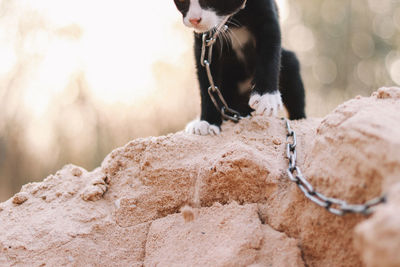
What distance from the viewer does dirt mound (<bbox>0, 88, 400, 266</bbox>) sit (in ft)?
3.95

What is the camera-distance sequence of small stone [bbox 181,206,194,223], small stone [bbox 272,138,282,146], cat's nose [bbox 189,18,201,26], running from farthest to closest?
1. cat's nose [bbox 189,18,201,26]
2. small stone [bbox 272,138,282,146]
3. small stone [bbox 181,206,194,223]

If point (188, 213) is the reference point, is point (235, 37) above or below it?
above

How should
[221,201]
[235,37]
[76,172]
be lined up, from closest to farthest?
[221,201], [76,172], [235,37]

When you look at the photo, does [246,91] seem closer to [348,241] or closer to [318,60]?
[348,241]

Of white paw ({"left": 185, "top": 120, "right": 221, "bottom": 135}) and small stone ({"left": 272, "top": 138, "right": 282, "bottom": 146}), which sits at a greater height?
small stone ({"left": 272, "top": 138, "right": 282, "bottom": 146})

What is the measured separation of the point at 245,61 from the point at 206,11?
2.37ft

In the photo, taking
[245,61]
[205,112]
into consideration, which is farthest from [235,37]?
[205,112]

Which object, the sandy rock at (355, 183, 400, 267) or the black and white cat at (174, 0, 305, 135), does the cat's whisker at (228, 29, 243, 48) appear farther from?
the sandy rock at (355, 183, 400, 267)

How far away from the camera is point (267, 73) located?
235 centimetres

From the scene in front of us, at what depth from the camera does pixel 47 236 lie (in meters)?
1.68

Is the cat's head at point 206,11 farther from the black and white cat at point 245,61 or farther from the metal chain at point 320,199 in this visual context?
the metal chain at point 320,199

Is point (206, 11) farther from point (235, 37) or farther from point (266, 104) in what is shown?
point (266, 104)

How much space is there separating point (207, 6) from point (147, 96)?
4.88 meters

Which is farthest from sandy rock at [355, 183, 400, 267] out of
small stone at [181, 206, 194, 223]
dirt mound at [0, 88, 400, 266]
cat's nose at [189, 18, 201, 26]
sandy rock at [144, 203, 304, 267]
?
cat's nose at [189, 18, 201, 26]
